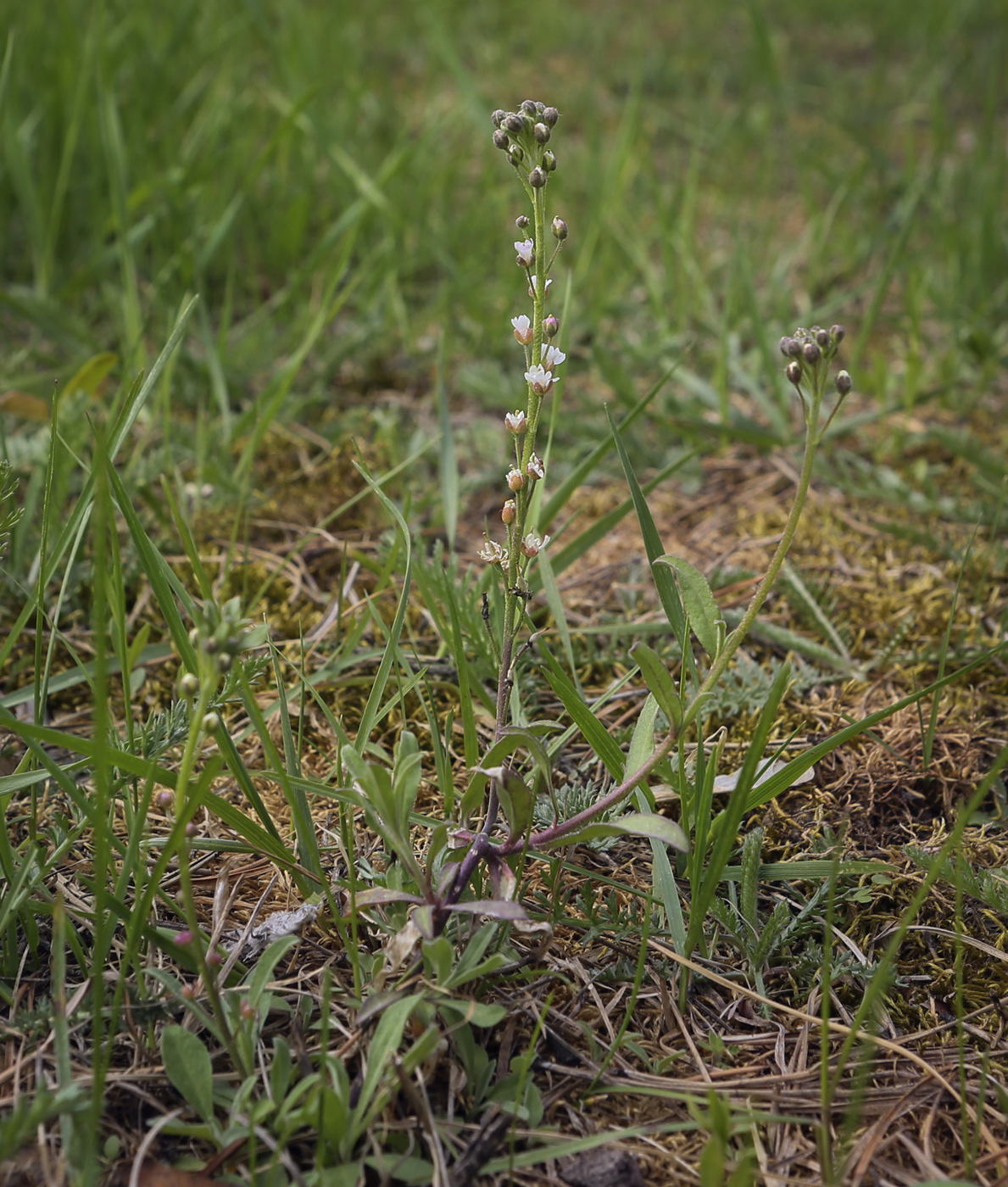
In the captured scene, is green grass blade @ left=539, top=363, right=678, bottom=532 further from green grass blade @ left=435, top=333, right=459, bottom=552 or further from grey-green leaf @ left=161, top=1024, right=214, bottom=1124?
grey-green leaf @ left=161, top=1024, right=214, bottom=1124

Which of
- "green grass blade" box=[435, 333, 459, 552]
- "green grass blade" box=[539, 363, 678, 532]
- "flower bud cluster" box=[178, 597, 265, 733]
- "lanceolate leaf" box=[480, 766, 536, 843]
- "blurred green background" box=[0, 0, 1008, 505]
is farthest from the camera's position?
"blurred green background" box=[0, 0, 1008, 505]

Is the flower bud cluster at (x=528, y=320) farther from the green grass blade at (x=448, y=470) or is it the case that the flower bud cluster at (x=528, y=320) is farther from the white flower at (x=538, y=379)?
the green grass blade at (x=448, y=470)

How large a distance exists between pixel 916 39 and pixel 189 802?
5.67 m

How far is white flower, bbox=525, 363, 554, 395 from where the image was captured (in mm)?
1155

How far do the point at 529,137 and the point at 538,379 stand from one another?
0.32 m

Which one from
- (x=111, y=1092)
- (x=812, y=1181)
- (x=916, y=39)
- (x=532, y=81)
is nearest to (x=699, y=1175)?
(x=812, y=1181)

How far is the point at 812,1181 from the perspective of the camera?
1.05m

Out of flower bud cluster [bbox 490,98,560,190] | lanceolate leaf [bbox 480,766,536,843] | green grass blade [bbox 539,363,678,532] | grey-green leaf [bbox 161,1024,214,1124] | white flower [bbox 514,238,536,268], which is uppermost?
flower bud cluster [bbox 490,98,560,190]

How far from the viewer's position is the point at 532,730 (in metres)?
1.28

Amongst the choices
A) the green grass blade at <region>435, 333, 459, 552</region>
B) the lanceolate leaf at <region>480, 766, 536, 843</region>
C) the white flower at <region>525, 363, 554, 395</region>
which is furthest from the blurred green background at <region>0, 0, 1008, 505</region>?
the lanceolate leaf at <region>480, 766, 536, 843</region>

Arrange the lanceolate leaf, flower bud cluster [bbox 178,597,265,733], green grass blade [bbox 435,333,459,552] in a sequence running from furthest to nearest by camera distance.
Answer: green grass blade [bbox 435,333,459,552] → the lanceolate leaf → flower bud cluster [bbox 178,597,265,733]

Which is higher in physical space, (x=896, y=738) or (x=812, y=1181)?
(x=896, y=738)

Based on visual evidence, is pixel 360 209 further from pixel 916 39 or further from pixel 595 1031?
pixel 916 39

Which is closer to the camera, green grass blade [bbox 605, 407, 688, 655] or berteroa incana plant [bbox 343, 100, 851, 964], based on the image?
berteroa incana plant [bbox 343, 100, 851, 964]
